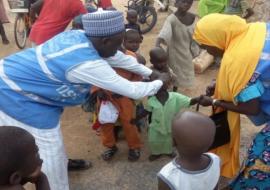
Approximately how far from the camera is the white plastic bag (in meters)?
3.53

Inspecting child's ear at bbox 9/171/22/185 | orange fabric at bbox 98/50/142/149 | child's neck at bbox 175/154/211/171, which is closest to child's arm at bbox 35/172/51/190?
child's ear at bbox 9/171/22/185

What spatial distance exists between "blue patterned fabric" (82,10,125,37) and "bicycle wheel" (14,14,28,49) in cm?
545

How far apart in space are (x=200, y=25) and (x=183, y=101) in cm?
93

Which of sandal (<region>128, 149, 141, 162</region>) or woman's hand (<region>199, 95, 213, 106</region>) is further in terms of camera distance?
sandal (<region>128, 149, 141, 162</region>)

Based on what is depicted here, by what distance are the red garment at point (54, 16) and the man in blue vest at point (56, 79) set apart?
1921mm

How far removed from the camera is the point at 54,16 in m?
4.50

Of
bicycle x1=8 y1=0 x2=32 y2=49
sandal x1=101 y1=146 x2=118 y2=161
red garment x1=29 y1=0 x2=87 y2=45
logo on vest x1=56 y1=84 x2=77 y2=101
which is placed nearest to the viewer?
logo on vest x1=56 y1=84 x2=77 y2=101

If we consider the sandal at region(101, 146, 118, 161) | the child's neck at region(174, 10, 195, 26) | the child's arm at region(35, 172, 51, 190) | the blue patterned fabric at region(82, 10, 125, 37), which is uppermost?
the blue patterned fabric at region(82, 10, 125, 37)

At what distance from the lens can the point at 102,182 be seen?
364 centimetres

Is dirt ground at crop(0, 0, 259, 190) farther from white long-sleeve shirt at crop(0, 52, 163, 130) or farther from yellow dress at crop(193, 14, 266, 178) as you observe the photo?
yellow dress at crop(193, 14, 266, 178)

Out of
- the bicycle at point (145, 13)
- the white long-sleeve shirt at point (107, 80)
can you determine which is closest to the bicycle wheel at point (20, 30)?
the bicycle at point (145, 13)

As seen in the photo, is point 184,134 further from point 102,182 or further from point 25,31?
point 25,31

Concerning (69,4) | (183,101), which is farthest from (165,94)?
(69,4)

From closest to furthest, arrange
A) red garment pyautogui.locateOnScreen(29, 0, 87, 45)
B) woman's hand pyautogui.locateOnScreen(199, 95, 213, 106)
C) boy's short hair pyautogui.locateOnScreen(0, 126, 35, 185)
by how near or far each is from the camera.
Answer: boy's short hair pyautogui.locateOnScreen(0, 126, 35, 185) → woman's hand pyautogui.locateOnScreen(199, 95, 213, 106) → red garment pyautogui.locateOnScreen(29, 0, 87, 45)
